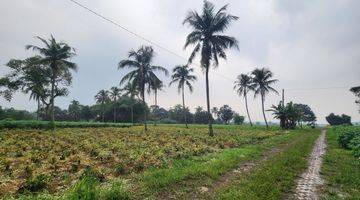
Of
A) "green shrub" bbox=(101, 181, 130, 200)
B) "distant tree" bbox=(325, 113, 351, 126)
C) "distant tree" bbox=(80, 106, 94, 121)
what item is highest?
"distant tree" bbox=(80, 106, 94, 121)

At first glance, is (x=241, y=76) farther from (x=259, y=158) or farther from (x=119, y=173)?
(x=119, y=173)

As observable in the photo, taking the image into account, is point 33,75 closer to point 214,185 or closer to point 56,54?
point 56,54

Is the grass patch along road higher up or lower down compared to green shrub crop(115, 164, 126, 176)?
lower down

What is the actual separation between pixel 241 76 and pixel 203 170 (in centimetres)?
5403

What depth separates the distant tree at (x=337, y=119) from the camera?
10864 cm

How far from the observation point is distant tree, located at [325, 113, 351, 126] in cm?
10864

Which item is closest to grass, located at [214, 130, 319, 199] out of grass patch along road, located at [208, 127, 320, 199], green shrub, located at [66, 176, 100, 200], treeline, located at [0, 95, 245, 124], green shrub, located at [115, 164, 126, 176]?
grass patch along road, located at [208, 127, 320, 199]

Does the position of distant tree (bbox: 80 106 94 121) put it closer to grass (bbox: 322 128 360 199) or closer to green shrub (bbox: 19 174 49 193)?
grass (bbox: 322 128 360 199)

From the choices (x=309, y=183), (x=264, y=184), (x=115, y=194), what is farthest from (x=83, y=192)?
(x=309, y=183)

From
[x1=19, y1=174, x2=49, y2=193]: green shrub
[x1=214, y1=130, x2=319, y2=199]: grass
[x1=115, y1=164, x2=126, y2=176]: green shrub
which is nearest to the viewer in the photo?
[x1=214, y1=130, x2=319, y2=199]: grass

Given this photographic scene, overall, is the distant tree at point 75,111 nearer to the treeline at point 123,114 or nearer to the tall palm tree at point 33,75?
the treeline at point 123,114

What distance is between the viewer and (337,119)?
11112cm

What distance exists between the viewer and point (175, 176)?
9.51 meters

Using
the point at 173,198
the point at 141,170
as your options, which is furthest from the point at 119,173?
the point at 173,198
